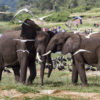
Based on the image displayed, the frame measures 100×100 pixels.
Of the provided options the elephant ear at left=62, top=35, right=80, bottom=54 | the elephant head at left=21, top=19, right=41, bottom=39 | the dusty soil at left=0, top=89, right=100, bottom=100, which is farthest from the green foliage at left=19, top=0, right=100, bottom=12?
the dusty soil at left=0, top=89, right=100, bottom=100

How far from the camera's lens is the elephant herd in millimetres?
12570

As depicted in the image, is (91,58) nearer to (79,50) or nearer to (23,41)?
(79,50)

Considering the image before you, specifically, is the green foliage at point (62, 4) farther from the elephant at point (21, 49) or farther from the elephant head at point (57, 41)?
the elephant head at point (57, 41)

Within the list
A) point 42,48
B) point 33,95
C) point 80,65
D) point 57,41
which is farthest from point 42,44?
point 33,95

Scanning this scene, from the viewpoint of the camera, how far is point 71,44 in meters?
12.7

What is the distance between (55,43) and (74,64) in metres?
0.90

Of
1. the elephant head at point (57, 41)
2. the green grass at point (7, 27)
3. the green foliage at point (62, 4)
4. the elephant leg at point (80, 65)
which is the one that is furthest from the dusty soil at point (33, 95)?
the green foliage at point (62, 4)

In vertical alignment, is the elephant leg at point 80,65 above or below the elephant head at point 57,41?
below

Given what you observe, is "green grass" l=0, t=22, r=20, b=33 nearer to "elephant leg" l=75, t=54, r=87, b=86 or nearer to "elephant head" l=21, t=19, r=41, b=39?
"elephant head" l=21, t=19, r=41, b=39

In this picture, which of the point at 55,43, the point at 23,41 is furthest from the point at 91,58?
the point at 23,41

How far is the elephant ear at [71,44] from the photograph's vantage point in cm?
1260

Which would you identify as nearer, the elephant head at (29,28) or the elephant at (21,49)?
the elephant at (21,49)

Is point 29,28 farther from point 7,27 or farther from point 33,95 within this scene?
point 33,95

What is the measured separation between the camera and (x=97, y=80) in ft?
47.6
